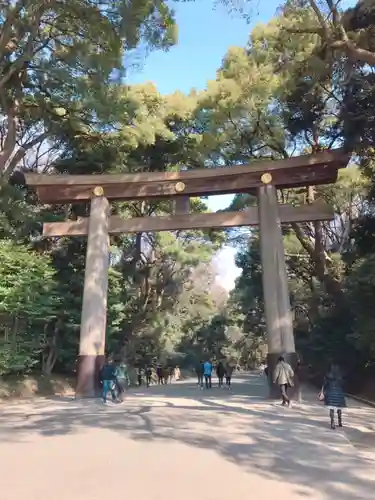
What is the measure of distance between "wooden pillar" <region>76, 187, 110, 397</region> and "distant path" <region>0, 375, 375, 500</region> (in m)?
3.08

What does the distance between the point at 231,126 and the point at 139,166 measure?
4.83 m

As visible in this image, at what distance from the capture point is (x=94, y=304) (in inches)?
538

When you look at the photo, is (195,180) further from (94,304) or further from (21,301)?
(21,301)

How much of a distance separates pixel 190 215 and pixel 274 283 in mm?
3466

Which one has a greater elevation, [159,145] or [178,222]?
[159,145]

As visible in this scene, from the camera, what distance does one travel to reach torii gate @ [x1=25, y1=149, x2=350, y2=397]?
13109 millimetres

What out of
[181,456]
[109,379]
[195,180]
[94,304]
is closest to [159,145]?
[195,180]

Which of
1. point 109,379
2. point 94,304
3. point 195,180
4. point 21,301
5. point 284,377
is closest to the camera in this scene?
point 284,377

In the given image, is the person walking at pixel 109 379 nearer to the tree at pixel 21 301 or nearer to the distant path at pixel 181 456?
the distant path at pixel 181 456

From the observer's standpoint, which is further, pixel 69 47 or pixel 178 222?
pixel 178 222

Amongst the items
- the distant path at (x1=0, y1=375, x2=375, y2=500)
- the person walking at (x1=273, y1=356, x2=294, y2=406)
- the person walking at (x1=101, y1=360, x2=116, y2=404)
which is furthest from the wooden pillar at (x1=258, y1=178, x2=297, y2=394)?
the person walking at (x1=101, y1=360, x2=116, y2=404)

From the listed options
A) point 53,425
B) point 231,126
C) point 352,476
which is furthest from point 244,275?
point 352,476

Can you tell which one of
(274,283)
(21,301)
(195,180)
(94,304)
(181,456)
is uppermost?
(195,180)

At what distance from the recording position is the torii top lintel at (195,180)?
45.8 feet
